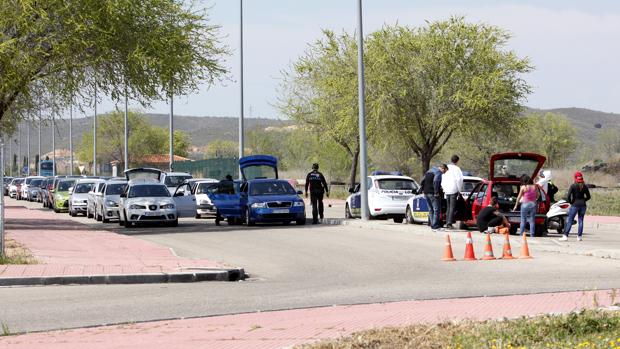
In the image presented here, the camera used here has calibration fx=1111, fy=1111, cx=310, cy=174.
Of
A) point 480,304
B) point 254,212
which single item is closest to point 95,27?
point 254,212

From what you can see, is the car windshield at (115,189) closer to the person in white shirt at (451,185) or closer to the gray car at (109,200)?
the gray car at (109,200)

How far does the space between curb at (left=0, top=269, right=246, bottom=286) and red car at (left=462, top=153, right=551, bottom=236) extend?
39.0 feet

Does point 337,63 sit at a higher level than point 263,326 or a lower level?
higher

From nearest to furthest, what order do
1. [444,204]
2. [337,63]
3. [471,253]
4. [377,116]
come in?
[471,253], [444,204], [377,116], [337,63]

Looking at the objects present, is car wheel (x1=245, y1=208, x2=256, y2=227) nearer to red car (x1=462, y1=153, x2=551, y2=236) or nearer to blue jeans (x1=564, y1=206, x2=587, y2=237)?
red car (x1=462, y1=153, x2=551, y2=236)

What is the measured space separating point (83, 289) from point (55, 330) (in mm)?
4440

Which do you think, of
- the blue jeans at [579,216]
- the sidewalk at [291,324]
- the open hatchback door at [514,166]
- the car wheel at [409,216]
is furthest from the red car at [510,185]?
the sidewalk at [291,324]

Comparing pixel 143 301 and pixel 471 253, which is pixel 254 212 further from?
pixel 143 301

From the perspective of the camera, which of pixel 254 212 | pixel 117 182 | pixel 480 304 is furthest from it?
pixel 117 182

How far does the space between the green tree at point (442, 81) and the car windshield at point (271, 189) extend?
17.3 m

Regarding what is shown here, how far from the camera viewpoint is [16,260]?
19.0 m

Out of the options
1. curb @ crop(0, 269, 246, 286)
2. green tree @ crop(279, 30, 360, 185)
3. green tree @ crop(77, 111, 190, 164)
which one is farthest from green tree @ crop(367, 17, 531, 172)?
green tree @ crop(77, 111, 190, 164)

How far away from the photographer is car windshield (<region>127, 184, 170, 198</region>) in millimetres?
35969

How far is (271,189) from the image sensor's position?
35.8m
